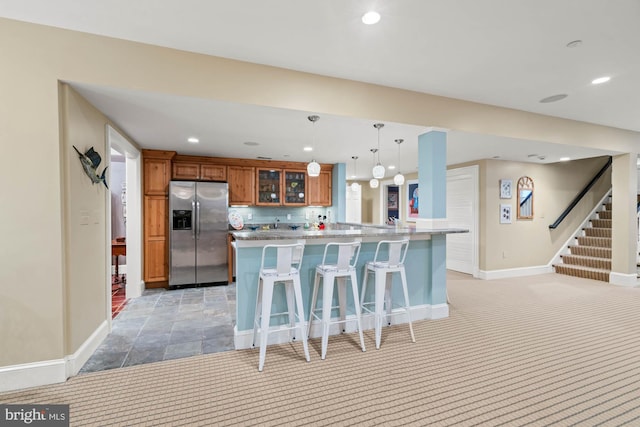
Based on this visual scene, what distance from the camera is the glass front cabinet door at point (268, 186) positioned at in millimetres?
5854

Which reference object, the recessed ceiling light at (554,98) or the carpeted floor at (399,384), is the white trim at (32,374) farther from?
the recessed ceiling light at (554,98)

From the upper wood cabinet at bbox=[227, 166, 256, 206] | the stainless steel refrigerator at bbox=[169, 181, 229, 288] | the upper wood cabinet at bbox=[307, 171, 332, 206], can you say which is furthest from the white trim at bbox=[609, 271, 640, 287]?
the stainless steel refrigerator at bbox=[169, 181, 229, 288]

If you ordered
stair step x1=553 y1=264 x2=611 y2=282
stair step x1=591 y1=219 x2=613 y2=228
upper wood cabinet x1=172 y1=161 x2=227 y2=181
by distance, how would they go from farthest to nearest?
stair step x1=591 y1=219 x2=613 y2=228, stair step x1=553 y1=264 x2=611 y2=282, upper wood cabinet x1=172 y1=161 x2=227 y2=181

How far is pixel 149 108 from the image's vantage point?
→ 2830mm

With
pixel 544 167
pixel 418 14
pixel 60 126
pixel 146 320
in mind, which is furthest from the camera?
pixel 544 167

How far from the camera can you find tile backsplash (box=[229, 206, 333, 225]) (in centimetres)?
605

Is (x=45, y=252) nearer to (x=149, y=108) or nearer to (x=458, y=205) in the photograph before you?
(x=149, y=108)

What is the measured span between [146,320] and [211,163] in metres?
3.05

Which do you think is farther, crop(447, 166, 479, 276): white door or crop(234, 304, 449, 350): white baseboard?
crop(447, 166, 479, 276): white door

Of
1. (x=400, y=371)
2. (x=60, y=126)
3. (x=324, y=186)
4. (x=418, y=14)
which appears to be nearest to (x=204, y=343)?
(x=400, y=371)

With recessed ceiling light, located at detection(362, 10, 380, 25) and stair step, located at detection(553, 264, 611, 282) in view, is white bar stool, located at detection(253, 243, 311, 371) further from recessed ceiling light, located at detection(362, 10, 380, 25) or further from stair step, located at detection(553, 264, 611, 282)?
stair step, located at detection(553, 264, 611, 282)

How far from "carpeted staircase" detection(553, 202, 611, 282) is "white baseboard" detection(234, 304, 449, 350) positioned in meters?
4.30

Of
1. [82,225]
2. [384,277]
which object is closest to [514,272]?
[384,277]

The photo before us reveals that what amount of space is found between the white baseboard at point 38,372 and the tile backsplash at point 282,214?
383 centimetres
